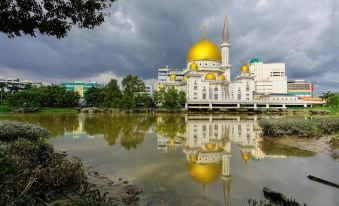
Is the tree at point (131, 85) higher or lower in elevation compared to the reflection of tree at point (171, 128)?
higher

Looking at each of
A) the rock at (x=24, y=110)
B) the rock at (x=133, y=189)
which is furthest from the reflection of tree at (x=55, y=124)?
the rock at (x=24, y=110)

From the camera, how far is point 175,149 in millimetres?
16141

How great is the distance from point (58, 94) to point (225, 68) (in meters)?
45.3

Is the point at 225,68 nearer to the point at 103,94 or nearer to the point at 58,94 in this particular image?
the point at 103,94

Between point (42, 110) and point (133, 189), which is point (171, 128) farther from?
point (42, 110)

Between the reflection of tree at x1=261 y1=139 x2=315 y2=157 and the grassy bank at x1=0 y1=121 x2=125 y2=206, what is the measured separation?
35.8ft

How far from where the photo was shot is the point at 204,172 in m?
11.0

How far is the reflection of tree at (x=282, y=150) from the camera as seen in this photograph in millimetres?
14637

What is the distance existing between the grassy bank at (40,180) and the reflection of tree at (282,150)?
429 inches

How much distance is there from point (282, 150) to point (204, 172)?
7.04m

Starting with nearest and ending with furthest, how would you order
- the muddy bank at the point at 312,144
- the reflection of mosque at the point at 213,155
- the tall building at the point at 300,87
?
the reflection of mosque at the point at 213,155 < the muddy bank at the point at 312,144 < the tall building at the point at 300,87

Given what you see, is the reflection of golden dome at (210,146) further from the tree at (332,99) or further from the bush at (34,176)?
the tree at (332,99)

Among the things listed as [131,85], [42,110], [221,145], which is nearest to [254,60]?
[131,85]

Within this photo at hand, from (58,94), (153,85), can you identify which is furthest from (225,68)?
(153,85)
